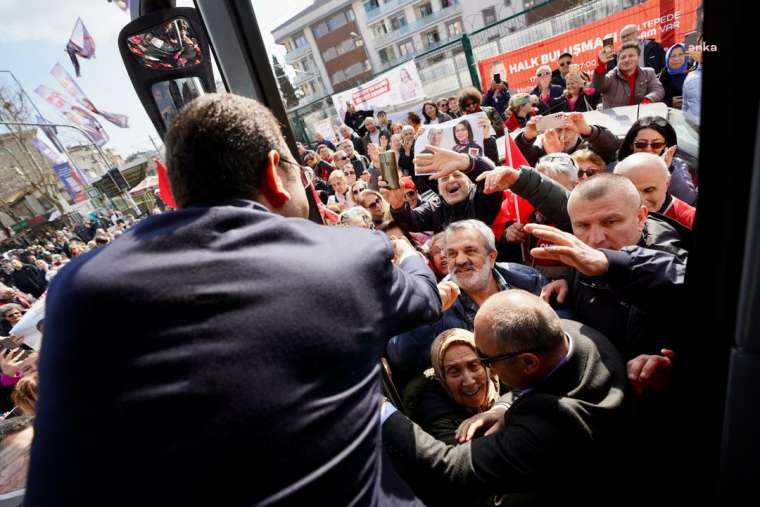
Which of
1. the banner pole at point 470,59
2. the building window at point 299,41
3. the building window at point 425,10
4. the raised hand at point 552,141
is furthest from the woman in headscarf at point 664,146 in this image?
the building window at point 299,41

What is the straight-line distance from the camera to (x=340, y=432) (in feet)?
2.79

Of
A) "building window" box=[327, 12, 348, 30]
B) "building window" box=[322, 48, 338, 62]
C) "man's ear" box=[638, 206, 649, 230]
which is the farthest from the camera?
"building window" box=[322, 48, 338, 62]

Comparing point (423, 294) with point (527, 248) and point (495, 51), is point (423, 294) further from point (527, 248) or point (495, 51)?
point (495, 51)

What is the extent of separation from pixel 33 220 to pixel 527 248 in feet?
134

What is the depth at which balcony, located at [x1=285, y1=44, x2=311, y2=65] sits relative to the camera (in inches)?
1766

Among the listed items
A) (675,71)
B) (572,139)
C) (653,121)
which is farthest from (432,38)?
(653,121)

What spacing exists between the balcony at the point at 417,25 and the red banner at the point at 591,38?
33.1 meters

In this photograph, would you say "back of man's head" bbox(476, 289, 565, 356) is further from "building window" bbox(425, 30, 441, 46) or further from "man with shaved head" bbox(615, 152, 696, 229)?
"building window" bbox(425, 30, 441, 46)

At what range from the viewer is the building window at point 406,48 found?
4047 cm

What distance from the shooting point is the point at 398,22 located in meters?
41.1

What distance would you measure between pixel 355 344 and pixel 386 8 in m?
48.1

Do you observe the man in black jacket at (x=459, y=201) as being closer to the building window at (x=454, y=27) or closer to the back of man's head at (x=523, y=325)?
the back of man's head at (x=523, y=325)

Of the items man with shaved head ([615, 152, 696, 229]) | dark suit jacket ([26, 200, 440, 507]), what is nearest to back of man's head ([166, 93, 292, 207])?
dark suit jacket ([26, 200, 440, 507])

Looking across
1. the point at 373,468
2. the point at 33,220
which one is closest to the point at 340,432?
the point at 373,468
